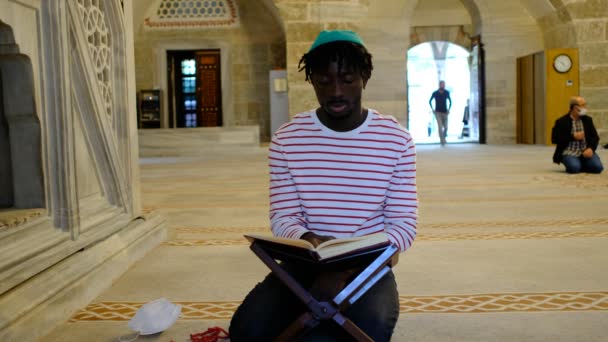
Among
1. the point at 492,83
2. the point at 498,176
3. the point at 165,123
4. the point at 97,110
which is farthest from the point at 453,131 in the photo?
the point at 97,110

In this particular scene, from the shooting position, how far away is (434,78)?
20.8 m

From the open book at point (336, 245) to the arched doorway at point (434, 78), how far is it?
61.4 ft

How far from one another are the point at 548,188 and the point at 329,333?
14.4ft

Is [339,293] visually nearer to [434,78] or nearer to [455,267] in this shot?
[455,267]

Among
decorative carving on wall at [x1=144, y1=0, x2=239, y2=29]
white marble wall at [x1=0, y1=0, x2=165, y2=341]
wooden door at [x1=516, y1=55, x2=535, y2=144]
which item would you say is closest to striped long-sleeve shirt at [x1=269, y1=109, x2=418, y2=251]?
white marble wall at [x1=0, y1=0, x2=165, y2=341]

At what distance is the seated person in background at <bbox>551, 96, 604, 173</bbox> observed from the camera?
662cm

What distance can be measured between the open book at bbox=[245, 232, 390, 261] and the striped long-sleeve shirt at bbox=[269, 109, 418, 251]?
28cm

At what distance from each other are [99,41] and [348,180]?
1621 mm

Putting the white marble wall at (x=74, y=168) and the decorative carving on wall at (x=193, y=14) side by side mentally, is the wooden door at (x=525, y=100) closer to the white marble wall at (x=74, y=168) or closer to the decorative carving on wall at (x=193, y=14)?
the decorative carving on wall at (x=193, y=14)

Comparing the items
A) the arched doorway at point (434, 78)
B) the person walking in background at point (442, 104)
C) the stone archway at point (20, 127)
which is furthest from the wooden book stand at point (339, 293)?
the arched doorway at point (434, 78)

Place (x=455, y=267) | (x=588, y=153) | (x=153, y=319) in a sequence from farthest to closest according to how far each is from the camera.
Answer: (x=588, y=153), (x=455, y=267), (x=153, y=319)

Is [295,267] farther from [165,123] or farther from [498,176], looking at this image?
[165,123]

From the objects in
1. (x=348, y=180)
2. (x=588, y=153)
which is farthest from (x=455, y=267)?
(x=588, y=153)

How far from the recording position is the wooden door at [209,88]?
14070 millimetres
